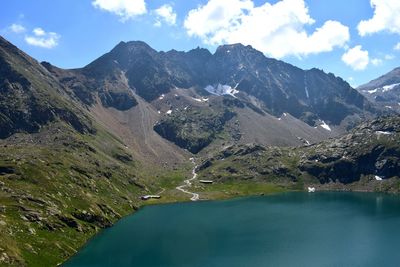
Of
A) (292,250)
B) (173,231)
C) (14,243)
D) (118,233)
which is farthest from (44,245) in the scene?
(292,250)

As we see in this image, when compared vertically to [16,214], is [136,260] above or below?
below

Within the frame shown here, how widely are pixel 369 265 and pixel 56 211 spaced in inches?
4444

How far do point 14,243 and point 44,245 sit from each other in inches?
425

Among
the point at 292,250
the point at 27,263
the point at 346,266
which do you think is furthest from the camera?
the point at 292,250

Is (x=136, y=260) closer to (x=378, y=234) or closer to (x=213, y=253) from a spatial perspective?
(x=213, y=253)

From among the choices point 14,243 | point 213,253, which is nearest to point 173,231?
point 213,253

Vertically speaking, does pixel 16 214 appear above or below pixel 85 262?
above

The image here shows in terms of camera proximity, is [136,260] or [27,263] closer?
[27,263]

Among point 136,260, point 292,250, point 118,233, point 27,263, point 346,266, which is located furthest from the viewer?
point 118,233

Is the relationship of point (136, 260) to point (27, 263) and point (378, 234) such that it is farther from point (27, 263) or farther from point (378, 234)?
point (378, 234)

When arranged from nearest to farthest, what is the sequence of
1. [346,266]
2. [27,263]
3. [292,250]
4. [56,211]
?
1. [27,263]
2. [346,266]
3. [292,250]
4. [56,211]

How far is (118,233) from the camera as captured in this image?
18925 centimetres

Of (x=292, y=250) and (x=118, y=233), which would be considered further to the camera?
(x=118, y=233)

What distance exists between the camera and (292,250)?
6457 inches
